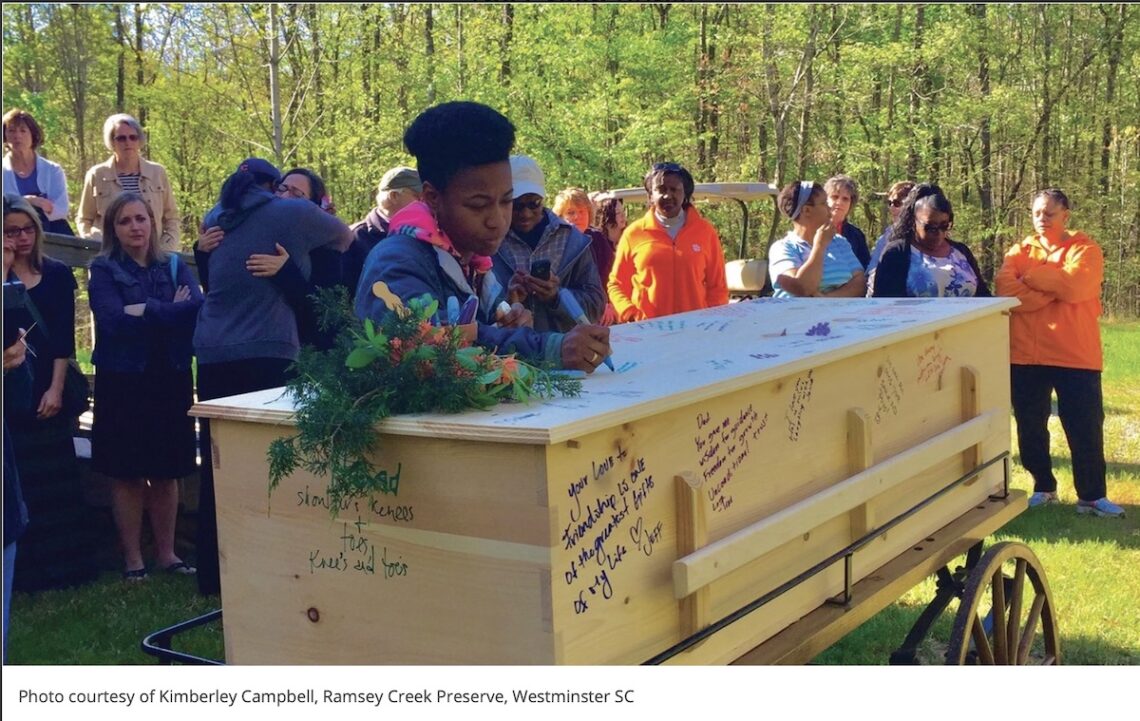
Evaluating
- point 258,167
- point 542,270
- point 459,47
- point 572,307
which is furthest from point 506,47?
point 572,307

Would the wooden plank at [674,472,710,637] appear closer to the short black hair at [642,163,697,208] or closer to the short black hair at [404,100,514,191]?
the short black hair at [404,100,514,191]

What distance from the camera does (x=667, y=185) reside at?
595cm

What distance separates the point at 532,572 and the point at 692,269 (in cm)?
456

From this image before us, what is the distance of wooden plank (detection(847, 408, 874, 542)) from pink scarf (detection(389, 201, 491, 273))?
103 centimetres

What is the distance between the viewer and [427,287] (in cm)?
227

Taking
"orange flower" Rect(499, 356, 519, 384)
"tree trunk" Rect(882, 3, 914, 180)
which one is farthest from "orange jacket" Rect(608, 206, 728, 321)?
"tree trunk" Rect(882, 3, 914, 180)

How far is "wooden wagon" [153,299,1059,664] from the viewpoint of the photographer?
1726 mm

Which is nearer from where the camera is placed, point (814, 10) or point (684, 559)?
point (684, 559)

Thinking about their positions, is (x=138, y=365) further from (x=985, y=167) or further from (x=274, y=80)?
(x=985, y=167)

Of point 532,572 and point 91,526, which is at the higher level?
point 532,572

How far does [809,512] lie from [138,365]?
354 centimetres
